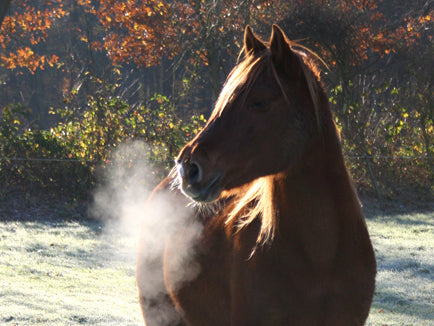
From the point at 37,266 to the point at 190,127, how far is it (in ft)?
19.4

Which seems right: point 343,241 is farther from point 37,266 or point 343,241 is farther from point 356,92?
point 356,92

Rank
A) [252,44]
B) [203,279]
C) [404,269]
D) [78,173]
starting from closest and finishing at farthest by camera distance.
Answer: [252,44]
[203,279]
[404,269]
[78,173]

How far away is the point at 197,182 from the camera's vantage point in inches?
87.7

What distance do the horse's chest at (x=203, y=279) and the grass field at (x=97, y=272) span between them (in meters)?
2.77

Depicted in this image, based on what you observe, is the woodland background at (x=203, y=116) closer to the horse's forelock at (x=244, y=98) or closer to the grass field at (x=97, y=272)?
the grass field at (x=97, y=272)

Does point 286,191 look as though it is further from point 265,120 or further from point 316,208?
point 265,120

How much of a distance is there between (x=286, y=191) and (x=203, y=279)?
64cm

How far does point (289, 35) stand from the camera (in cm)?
1264

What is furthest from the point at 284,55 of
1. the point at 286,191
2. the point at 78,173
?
the point at 78,173

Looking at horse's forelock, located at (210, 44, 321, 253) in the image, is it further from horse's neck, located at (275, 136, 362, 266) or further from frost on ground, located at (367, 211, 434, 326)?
frost on ground, located at (367, 211, 434, 326)

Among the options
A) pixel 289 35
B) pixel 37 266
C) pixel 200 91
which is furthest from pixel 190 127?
pixel 200 91

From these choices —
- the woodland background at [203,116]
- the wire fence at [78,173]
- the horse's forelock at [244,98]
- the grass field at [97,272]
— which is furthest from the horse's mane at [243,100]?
the wire fence at [78,173]

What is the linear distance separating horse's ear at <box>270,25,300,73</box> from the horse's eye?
0.16 metres

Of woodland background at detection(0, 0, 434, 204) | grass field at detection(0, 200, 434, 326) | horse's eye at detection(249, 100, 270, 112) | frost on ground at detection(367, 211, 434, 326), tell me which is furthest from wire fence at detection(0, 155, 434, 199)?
horse's eye at detection(249, 100, 270, 112)
